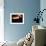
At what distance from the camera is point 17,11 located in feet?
18.9

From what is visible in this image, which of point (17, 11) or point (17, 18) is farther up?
point (17, 11)

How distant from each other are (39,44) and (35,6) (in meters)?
3.29

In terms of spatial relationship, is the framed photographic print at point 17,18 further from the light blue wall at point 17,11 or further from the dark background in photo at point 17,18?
the light blue wall at point 17,11

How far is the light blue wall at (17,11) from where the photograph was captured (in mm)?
5711

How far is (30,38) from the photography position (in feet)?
11.1

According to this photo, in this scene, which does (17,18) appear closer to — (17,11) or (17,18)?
(17,18)

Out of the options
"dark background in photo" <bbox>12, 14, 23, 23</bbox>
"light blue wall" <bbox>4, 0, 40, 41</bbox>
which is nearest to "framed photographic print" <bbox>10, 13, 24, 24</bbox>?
"dark background in photo" <bbox>12, 14, 23, 23</bbox>

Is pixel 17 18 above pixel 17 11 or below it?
below

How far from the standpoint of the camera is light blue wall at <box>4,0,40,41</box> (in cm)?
571

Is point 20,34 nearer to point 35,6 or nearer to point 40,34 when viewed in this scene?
point 35,6

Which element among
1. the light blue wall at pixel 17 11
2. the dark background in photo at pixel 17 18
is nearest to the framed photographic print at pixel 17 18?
the dark background in photo at pixel 17 18

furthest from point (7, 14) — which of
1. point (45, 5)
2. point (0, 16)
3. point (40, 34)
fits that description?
point (40, 34)

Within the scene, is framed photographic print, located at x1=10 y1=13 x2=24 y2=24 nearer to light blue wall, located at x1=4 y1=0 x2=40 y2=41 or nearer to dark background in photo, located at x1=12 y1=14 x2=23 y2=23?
dark background in photo, located at x1=12 y1=14 x2=23 y2=23

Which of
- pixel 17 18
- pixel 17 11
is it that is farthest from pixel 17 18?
pixel 17 11
